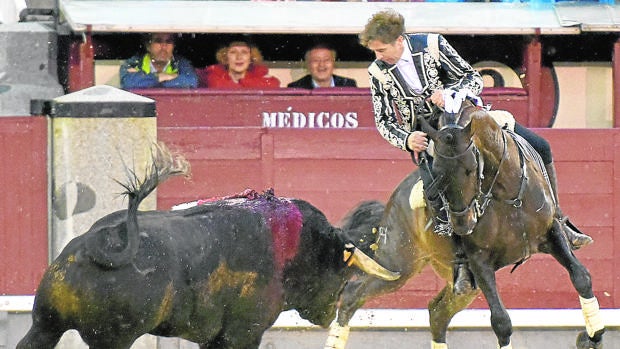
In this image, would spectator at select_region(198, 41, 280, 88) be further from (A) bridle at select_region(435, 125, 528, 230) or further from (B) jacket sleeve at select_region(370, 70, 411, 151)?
(A) bridle at select_region(435, 125, 528, 230)

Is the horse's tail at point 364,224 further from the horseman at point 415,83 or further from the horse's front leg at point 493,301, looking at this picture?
the horse's front leg at point 493,301

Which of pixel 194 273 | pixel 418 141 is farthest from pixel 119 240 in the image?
pixel 418 141

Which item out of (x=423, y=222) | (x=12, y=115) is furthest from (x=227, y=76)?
(x=423, y=222)

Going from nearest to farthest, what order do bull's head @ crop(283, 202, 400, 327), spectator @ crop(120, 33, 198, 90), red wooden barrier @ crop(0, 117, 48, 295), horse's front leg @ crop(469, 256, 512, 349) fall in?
bull's head @ crop(283, 202, 400, 327)
horse's front leg @ crop(469, 256, 512, 349)
red wooden barrier @ crop(0, 117, 48, 295)
spectator @ crop(120, 33, 198, 90)

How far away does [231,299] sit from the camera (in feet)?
22.3

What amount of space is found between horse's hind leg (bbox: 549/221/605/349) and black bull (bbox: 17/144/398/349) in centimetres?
93

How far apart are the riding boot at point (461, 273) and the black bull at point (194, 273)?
560 millimetres

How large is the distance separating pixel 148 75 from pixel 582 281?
351cm

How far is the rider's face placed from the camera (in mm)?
7695

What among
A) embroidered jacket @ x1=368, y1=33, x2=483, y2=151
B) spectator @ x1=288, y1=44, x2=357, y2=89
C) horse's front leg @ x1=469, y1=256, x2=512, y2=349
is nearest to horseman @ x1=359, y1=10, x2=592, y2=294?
embroidered jacket @ x1=368, y1=33, x2=483, y2=151

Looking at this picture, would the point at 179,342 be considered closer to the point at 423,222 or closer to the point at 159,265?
the point at 423,222

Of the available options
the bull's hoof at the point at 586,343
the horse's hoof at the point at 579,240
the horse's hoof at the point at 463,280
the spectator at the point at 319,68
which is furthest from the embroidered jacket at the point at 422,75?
the spectator at the point at 319,68

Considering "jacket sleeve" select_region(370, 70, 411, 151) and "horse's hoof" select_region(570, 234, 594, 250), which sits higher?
"jacket sleeve" select_region(370, 70, 411, 151)

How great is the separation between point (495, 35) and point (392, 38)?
3.02 meters
